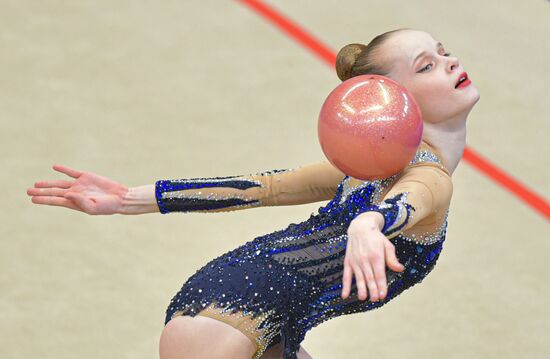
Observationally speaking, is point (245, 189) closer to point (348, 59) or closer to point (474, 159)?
point (348, 59)

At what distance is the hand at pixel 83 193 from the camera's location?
2.83m

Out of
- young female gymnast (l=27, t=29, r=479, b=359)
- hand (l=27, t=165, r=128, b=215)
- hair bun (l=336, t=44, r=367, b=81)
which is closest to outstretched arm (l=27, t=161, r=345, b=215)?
hand (l=27, t=165, r=128, b=215)

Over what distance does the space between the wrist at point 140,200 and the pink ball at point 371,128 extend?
1.76 ft

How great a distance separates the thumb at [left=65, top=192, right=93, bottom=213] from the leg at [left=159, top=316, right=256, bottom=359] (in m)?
0.42

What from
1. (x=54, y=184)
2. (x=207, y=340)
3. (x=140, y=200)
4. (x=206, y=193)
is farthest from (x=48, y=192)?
(x=207, y=340)

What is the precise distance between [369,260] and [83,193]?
0.88m

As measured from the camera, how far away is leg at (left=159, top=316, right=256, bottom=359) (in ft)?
8.26

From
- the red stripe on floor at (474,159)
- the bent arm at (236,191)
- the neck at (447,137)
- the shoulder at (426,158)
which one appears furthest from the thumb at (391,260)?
the red stripe on floor at (474,159)

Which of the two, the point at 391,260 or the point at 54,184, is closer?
the point at 391,260

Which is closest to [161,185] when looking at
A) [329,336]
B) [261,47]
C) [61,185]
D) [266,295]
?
[61,185]

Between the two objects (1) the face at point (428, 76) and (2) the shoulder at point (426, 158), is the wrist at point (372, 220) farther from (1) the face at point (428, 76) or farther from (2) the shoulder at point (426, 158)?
(1) the face at point (428, 76)

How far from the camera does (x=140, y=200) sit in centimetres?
282

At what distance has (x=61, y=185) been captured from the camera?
2871mm

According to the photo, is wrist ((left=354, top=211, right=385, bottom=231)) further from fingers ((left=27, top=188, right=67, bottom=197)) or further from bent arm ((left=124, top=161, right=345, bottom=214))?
fingers ((left=27, top=188, right=67, bottom=197))
